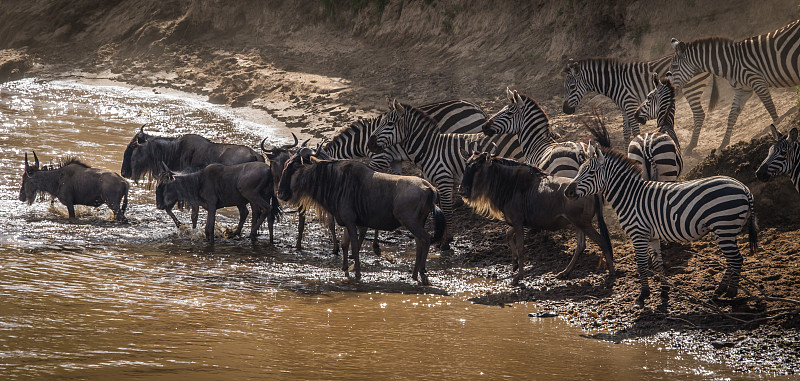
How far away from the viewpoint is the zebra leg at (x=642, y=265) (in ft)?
24.4

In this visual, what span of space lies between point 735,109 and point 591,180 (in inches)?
194

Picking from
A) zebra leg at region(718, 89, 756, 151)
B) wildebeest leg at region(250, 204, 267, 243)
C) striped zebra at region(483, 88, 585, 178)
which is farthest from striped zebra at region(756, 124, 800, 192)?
wildebeest leg at region(250, 204, 267, 243)

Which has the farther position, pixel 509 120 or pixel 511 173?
pixel 509 120

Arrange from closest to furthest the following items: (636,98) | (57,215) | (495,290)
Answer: (495,290), (57,215), (636,98)

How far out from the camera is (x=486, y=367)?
5984 millimetres

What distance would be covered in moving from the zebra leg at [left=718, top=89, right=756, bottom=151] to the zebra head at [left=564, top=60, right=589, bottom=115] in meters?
2.31

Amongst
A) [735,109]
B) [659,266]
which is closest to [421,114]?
[735,109]

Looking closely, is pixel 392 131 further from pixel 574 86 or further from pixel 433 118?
pixel 574 86

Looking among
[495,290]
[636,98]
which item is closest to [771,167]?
[495,290]

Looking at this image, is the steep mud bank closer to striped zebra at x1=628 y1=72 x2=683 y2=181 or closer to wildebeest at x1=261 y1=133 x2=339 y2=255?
striped zebra at x1=628 y1=72 x2=683 y2=181

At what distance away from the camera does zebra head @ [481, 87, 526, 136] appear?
10750 millimetres

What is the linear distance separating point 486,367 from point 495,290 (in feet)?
8.00

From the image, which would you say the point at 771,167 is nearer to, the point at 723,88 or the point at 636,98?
the point at 636,98

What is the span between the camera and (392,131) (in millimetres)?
11492
